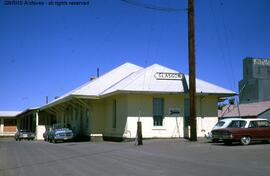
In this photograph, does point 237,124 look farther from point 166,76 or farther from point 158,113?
point 166,76

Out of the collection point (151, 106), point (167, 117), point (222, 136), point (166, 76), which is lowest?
point (222, 136)

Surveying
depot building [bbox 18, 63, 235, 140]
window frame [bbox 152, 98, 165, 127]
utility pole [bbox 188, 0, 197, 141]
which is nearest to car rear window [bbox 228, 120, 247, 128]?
utility pole [bbox 188, 0, 197, 141]

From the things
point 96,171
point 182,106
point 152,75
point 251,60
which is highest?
point 251,60

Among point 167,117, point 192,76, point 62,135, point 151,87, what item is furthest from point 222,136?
point 62,135

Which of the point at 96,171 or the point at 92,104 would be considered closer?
the point at 96,171

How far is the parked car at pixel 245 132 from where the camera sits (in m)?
24.3

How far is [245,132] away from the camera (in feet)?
80.3

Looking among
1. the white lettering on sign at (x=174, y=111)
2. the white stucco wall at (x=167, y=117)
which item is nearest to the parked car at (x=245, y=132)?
the white stucco wall at (x=167, y=117)

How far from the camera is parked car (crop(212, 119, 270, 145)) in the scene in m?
24.3

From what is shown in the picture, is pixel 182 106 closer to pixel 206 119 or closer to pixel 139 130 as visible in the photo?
pixel 206 119

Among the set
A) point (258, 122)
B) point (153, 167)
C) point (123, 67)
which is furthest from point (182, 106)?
point (153, 167)

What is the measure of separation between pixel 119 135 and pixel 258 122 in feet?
38.0

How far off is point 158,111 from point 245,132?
360 inches

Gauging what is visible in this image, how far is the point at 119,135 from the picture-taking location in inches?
1309
